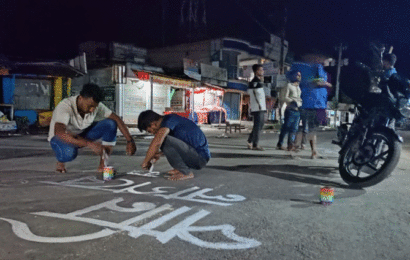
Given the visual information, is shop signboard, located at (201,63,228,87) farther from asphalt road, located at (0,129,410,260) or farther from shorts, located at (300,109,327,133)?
asphalt road, located at (0,129,410,260)

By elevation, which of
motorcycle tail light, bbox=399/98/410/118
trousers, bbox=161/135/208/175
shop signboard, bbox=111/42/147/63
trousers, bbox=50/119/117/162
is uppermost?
shop signboard, bbox=111/42/147/63

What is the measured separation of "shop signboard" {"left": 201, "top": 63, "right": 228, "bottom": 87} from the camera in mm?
19712

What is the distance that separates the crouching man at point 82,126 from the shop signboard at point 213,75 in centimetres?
1561

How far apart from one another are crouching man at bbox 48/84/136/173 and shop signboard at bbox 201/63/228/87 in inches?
614

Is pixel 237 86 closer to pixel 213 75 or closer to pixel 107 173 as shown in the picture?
pixel 213 75

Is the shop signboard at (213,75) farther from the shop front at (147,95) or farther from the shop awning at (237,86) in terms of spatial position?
the shop front at (147,95)

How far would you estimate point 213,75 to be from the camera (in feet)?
67.6

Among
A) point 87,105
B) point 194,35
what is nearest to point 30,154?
point 87,105

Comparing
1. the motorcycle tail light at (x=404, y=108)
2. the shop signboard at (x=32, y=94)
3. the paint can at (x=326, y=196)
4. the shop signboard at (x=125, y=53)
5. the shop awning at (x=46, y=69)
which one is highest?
the shop signboard at (x=125, y=53)

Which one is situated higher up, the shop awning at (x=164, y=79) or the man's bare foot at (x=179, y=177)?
the shop awning at (x=164, y=79)

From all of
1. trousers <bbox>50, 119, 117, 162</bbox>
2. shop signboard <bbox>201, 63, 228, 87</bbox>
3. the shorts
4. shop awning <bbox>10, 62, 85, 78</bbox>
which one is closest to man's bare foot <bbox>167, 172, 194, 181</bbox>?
trousers <bbox>50, 119, 117, 162</bbox>

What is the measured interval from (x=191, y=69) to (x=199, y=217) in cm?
1686

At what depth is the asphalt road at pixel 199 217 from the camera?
183 centimetres

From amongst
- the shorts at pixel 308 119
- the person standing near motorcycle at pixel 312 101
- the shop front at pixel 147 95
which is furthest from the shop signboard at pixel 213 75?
the shorts at pixel 308 119
